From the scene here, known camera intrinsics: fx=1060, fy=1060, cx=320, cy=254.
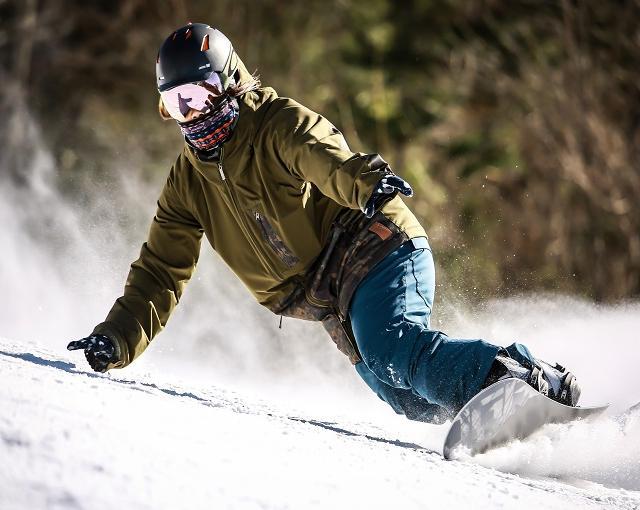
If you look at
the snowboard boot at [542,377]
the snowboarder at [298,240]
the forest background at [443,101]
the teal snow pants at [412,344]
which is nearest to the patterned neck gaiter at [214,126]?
the snowboarder at [298,240]

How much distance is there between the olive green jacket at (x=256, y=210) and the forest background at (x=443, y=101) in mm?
8638

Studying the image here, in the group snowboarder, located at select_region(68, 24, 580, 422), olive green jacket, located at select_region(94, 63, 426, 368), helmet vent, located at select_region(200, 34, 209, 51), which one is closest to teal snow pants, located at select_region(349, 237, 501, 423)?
snowboarder, located at select_region(68, 24, 580, 422)

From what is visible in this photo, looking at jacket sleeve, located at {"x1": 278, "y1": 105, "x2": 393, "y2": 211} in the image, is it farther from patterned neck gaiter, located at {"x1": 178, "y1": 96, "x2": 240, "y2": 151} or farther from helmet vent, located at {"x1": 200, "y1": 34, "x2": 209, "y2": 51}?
helmet vent, located at {"x1": 200, "y1": 34, "x2": 209, "y2": 51}

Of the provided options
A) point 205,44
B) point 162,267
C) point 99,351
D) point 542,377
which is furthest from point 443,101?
point 542,377

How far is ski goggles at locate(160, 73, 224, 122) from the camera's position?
317cm

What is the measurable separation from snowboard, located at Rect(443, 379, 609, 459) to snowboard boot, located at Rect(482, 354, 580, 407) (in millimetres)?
43

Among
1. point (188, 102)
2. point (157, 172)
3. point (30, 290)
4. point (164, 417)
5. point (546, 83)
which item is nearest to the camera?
point (164, 417)

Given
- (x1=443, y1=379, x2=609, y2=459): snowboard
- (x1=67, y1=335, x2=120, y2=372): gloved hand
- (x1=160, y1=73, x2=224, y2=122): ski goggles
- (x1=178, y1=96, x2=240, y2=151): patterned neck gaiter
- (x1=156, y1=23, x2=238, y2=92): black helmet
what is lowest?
(x1=443, y1=379, x2=609, y2=459): snowboard

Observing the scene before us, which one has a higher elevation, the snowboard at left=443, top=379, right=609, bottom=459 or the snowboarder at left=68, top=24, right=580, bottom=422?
the snowboarder at left=68, top=24, right=580, bottom=422

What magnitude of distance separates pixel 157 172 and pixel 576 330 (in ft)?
27.0

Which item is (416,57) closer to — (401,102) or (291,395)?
(401,102)

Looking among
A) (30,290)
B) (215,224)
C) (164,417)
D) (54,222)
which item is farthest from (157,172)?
(164,417)

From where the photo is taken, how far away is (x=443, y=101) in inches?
667

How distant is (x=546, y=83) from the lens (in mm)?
14898
